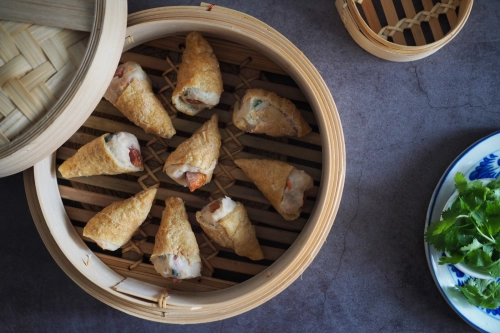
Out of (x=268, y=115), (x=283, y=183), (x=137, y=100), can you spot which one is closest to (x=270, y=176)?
(x=283, y=183)

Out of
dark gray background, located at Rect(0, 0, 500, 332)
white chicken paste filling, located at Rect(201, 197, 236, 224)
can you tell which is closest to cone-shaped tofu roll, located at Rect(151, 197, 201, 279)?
white chicken paste filling, located at Rect(201, 197, 236, 224)

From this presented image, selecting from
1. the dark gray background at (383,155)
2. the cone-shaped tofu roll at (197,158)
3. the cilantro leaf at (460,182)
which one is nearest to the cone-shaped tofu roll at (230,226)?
the cone-shaped tofu roll at (197,158)

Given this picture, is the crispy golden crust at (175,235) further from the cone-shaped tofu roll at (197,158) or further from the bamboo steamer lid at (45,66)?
the bamboo steamer lid at (45,66)

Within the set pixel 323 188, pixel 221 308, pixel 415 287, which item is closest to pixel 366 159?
pixel 323 188

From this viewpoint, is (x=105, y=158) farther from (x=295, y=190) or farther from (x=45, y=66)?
(x=295, y=190)

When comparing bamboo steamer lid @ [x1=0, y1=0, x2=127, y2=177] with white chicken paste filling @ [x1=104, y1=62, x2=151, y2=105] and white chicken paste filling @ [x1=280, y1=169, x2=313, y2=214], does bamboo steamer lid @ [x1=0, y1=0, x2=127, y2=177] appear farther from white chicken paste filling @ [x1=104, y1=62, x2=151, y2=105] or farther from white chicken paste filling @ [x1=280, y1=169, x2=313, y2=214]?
white chicken paste filling @ [x1=280, y1=169, x2=313, y2=214]

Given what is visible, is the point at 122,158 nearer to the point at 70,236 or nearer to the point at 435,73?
the point at 70,236

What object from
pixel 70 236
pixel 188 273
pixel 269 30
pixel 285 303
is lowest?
pixel 285 303
